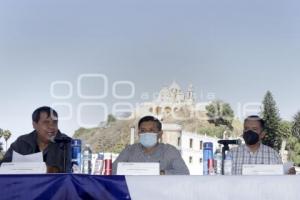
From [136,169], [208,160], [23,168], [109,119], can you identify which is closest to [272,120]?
[109,119]

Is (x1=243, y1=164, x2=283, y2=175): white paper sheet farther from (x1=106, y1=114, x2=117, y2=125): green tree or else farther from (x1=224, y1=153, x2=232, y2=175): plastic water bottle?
(x1=106, y1=114, x2=117, y2=125): green tree

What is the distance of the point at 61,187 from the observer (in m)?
1.48

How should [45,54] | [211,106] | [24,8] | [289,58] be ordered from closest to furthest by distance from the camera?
[24,8] < [45,54] < [289,58] < [211,106]

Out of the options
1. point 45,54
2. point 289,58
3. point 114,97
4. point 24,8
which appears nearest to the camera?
point 24,8

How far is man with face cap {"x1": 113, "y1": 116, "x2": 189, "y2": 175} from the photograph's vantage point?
6.78 feet

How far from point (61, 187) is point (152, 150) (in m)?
0.76

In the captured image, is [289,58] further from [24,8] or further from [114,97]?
[24,8]

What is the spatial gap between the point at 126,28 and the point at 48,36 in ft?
4.04

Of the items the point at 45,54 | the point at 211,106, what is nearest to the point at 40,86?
the point at 45,54

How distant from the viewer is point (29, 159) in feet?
5.58

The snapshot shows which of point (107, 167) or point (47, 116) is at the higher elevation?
point (47, 116)

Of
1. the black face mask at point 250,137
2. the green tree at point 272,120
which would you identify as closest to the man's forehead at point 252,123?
the black face mask at point 250,137

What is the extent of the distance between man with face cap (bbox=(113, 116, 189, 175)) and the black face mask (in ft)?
0.90

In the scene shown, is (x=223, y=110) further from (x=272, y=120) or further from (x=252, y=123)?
(x=252, y=123)
